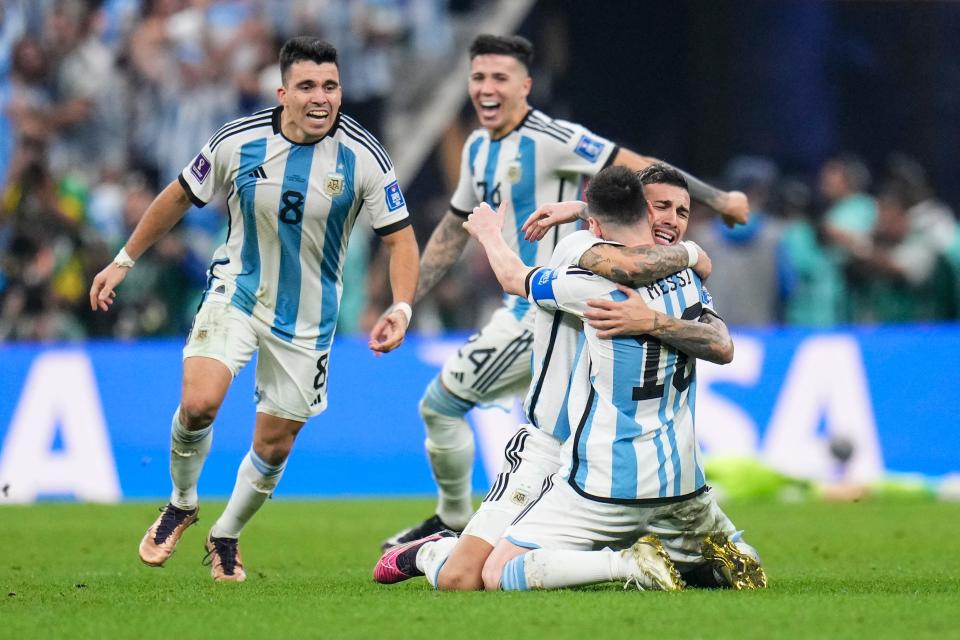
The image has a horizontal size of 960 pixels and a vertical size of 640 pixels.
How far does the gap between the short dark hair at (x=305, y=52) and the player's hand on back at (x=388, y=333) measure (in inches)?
49.5

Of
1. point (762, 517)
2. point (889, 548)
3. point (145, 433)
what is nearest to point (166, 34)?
point (145, 433)

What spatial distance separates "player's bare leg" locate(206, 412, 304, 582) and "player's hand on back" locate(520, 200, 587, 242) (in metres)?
1.52

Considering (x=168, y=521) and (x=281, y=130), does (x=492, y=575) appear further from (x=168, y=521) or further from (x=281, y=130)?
(x=281, y=130)

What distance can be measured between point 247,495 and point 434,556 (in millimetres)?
1263

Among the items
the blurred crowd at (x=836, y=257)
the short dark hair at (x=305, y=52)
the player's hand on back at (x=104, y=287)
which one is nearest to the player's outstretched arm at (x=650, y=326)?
the short dark hair at (x=305, y=52)

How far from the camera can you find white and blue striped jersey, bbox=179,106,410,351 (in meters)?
7.54

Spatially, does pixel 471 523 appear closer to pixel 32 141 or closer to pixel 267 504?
pixel 267 504

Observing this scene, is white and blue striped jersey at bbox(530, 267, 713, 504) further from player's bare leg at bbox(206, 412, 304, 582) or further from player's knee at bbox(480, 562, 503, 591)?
player's bare leg at bbox(206, 412, 304, 582)

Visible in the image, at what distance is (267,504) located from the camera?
12.5m

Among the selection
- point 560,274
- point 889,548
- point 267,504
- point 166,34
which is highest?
point 166,34

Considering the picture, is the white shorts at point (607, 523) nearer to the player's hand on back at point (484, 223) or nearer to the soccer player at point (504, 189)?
the player's hand on back at point (484, 223)

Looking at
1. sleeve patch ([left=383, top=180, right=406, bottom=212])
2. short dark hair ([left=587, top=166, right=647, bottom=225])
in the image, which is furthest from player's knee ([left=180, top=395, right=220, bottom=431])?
short dark hair ([left=587, top=166, right=647, bottom=225])

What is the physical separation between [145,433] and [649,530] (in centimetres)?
749

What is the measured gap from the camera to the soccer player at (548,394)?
21.1 ft
